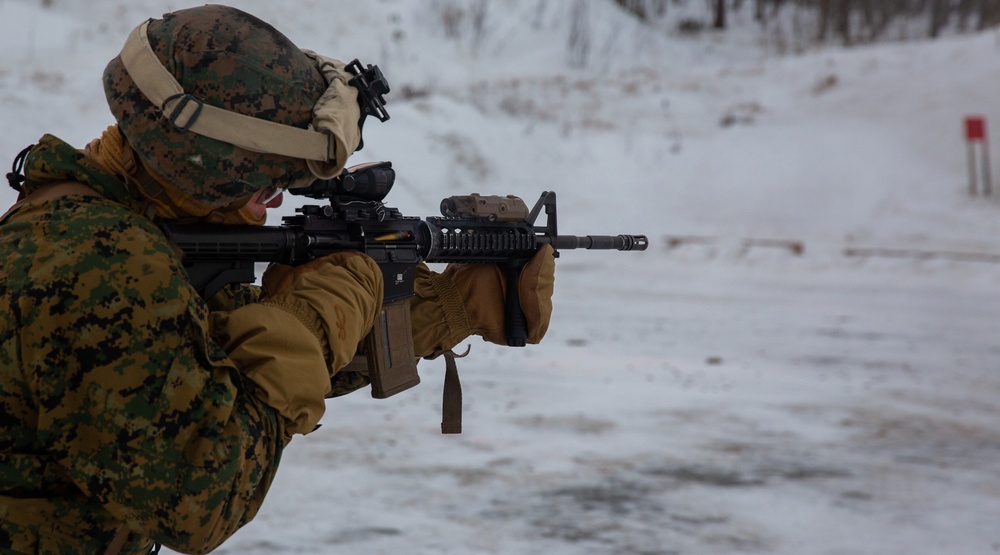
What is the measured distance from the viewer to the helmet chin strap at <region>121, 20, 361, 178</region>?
1527 millimetres

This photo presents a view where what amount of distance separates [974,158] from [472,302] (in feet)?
39.9

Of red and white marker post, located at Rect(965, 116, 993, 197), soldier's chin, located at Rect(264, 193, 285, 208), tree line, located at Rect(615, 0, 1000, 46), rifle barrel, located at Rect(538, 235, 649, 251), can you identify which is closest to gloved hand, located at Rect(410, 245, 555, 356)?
rifle barrel, located at Rect(538, 235, 649, 251)

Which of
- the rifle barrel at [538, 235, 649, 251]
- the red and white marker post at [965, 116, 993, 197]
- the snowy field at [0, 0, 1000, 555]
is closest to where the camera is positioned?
the rifle barrel at [538, 235, 649, 251]

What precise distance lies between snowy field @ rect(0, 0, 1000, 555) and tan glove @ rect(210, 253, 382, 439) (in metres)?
0.81

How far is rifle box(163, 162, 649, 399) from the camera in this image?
1845mm

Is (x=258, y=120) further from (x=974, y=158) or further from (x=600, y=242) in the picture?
(x=974, y=158)

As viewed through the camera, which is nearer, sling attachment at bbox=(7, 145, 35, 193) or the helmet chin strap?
the helmet chin strap

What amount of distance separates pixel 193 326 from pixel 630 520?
262 cm

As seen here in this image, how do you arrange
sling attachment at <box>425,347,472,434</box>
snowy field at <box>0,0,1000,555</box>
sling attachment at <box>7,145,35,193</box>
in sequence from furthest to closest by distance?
snowy field at <box>0,0,1000,555</box> < sling attachment at <box>425,347,472,434</box> < sling attachment at <box>7,145,35,193</box>

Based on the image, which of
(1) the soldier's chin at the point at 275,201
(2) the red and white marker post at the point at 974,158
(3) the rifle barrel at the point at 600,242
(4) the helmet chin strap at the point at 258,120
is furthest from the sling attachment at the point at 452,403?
(2) the red and white marker post at the point at 974,158

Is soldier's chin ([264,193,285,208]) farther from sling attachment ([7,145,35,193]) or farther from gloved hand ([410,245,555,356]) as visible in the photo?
gloved hand ([410,245,555,356])

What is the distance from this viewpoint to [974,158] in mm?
12781

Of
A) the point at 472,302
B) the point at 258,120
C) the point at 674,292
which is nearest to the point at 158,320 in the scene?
the point at 258,120

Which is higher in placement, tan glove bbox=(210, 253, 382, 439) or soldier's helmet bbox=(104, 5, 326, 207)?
soldier's helmet bbox=(104, 5, 326, 207)
